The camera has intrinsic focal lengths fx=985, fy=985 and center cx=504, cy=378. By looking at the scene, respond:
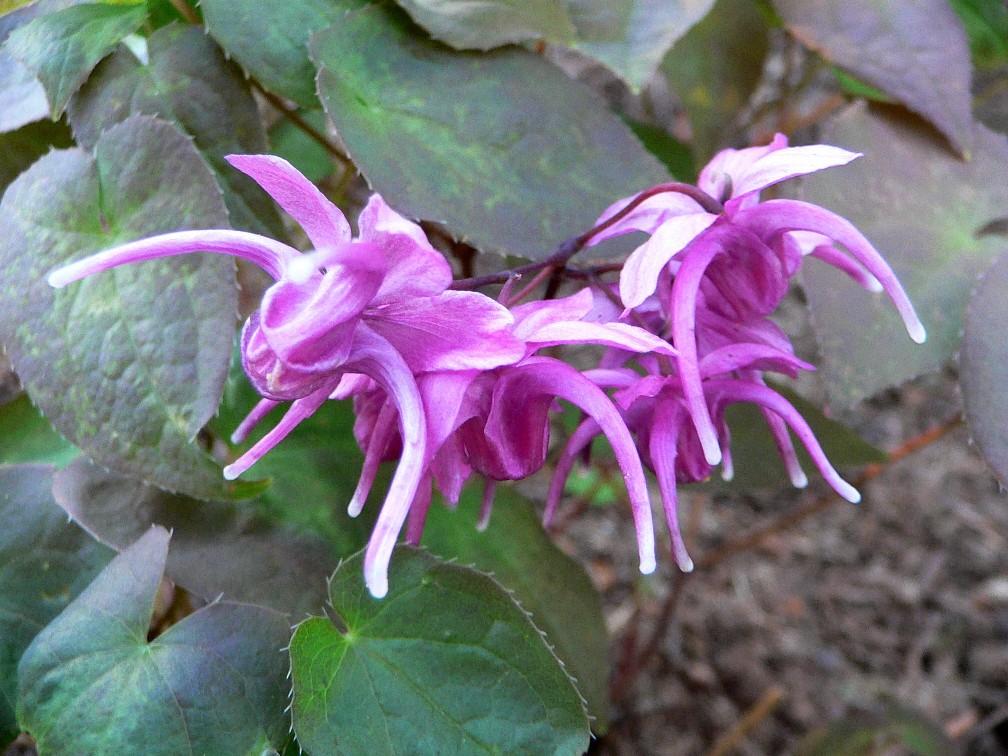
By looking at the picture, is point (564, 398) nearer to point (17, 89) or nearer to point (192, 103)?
point (192, 103)

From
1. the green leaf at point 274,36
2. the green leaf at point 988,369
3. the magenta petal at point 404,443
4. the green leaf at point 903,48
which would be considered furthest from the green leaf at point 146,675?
the green leaf at point 903,48

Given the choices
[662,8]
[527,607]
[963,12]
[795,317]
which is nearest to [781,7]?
[662,8]

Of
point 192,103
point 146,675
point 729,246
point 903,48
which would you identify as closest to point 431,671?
Result: point 146,675

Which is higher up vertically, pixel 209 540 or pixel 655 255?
pixel 655 255

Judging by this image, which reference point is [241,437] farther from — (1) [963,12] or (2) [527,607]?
(1) [963,12]

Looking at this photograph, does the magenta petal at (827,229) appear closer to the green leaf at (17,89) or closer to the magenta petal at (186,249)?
the magenta petal at (186,249)

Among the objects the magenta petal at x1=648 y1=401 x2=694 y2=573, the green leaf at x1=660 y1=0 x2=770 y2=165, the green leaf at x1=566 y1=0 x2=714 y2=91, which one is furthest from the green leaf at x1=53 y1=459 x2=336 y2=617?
the green leaf at x1=660 y1=0 x2=770 y2=165
